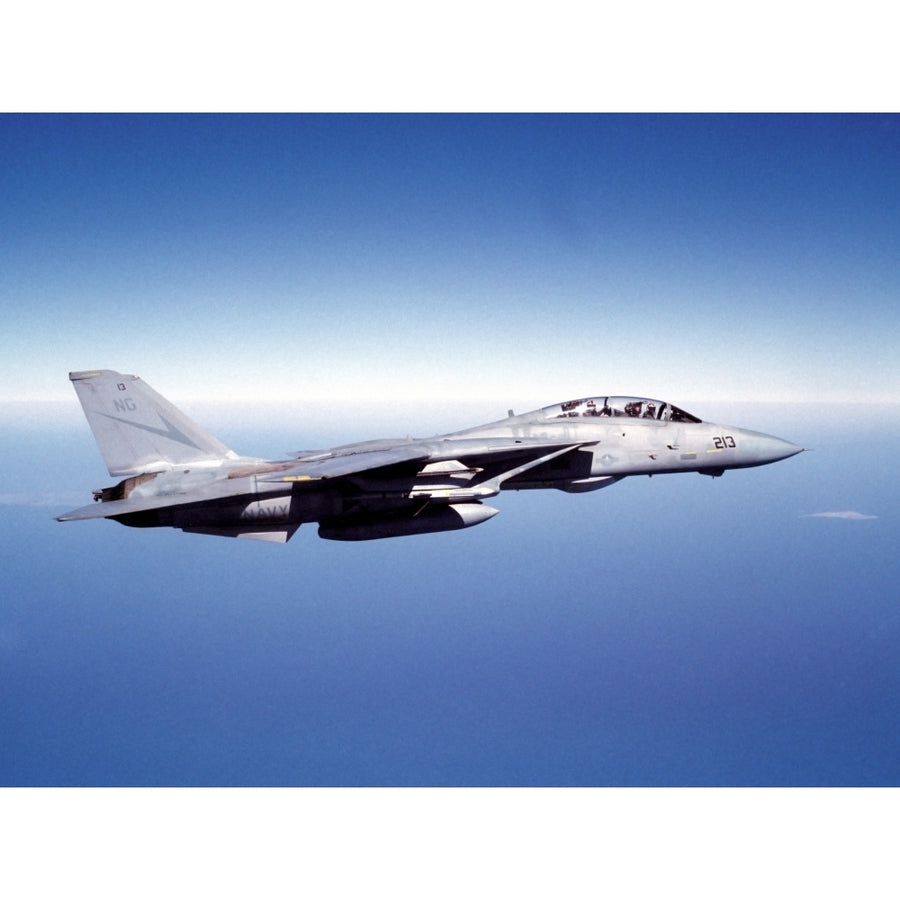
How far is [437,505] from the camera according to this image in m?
8.85

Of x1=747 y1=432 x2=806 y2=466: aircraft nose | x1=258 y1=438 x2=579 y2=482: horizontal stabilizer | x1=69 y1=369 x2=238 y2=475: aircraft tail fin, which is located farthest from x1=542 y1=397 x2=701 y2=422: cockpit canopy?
x1=69 y1=369 x2=238 y2=475: aircraft tail fin

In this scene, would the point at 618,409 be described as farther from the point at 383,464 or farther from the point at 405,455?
the point at 383,464

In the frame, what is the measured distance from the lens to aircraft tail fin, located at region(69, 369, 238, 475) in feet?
29.6

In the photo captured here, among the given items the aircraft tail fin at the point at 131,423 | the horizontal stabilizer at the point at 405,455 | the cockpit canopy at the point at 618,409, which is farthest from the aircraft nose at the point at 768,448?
the aircraft tail fin at the point at 131,423

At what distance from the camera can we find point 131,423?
29.7 feet

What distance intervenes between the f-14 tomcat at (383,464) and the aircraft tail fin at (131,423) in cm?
1

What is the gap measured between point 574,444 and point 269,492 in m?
3.71

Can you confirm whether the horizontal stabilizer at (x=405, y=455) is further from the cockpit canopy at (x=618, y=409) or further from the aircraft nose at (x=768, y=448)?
the aircraft nose at (x=768, y=448)

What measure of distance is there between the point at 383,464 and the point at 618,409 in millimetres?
3360

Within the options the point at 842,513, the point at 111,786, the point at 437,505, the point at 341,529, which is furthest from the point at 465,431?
the point at 842,513

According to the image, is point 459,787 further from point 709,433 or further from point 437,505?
point 709,433

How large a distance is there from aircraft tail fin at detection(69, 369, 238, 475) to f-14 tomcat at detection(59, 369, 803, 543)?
0.01m

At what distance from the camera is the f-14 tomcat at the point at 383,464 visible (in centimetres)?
856

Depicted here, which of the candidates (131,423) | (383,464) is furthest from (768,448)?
(131,423)
